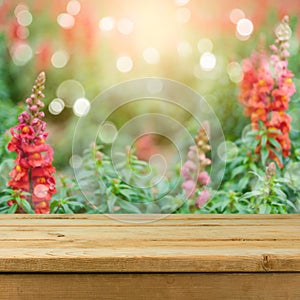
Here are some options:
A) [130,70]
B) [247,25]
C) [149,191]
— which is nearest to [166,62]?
[130,70]

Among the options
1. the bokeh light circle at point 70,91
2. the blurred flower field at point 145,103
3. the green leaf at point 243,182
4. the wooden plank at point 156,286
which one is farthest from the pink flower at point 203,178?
the wooden plank at point 156,286

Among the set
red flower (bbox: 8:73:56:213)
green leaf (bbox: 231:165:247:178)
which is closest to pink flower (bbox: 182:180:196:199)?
green leaf (bbox: 231:165:247:178)

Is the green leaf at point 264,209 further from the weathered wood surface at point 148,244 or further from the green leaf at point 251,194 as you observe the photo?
the weathered wood surface at point 148,244

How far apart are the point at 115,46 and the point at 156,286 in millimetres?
1103

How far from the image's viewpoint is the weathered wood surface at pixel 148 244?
4.48 ft

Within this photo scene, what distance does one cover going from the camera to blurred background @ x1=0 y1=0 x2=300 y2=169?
221 centimetres

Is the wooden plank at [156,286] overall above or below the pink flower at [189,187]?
below

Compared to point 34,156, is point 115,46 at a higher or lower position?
higher

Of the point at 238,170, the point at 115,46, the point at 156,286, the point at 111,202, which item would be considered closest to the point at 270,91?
the point at 238,170

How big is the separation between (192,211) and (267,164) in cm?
33

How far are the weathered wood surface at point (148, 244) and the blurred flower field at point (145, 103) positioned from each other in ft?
0.69

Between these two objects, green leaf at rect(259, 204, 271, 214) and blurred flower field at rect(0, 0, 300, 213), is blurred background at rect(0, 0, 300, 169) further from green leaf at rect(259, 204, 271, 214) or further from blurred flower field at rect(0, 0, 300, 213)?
green leaf at rect(259, 204, 271, 214)

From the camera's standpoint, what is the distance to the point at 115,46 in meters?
2.23

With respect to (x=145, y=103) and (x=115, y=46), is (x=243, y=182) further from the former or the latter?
(x=115, y=46)
